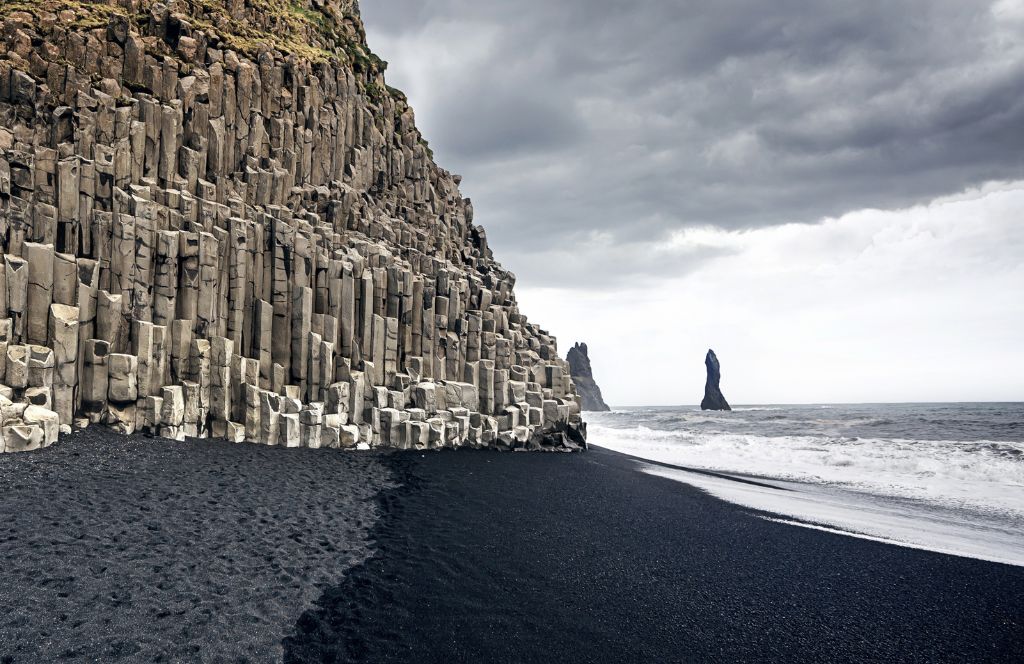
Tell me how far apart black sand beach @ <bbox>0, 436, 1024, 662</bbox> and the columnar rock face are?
3.48 m

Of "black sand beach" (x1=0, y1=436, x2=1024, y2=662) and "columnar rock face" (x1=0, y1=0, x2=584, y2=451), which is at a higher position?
"columnar rock face" (x1=0, y1=0, x2=584, y2=451)

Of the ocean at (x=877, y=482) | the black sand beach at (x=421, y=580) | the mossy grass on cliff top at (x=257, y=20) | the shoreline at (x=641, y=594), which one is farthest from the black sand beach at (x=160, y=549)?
the mossy grass on cliff top at (x=257, y=20)

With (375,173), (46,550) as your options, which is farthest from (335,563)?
(375,173)

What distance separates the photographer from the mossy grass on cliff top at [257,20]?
22.8 metres

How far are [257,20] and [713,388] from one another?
12410 cm

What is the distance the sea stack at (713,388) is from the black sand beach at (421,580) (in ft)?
400

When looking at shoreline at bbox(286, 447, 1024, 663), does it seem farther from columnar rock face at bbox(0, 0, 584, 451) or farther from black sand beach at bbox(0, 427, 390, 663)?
columnar rock face at bbox(0, 0, 584, 451)

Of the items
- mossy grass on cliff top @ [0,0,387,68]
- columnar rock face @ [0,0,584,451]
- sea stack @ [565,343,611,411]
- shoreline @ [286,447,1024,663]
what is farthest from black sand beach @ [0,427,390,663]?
sea stack @ [565,343,611,411]

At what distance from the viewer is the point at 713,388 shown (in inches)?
5113

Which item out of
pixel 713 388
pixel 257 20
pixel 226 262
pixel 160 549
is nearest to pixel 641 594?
pixel 160 549

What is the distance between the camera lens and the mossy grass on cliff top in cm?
2277

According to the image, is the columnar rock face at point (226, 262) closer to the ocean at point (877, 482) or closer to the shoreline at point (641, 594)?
the shoreline at point (641, 594)

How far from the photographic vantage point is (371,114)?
32.6 metres

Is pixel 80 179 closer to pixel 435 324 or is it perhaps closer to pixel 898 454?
pixel 435 324
